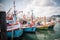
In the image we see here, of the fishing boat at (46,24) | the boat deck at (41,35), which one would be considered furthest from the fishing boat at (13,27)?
the fishing boat at (46,24)

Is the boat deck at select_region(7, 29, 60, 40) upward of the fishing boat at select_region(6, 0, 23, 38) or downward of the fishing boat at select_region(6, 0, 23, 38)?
downward

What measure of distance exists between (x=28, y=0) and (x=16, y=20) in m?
0.34

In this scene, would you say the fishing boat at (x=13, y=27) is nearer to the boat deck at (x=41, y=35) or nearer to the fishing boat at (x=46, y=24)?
the boat deck at (x=41, y=35)

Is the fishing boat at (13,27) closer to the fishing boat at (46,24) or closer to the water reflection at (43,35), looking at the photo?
the water reflection at (43,35)

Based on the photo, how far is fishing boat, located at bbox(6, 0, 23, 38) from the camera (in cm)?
194

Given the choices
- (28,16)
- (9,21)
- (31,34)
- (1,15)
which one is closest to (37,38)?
(31,34)

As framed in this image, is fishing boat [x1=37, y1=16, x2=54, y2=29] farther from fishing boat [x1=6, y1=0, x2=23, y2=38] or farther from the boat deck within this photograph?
fishing boat [x1=6, y1=0, x2=23, y2=38]

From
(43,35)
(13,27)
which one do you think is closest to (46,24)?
(43,35)

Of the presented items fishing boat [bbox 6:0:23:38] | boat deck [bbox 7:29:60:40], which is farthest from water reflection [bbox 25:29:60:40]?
fishing boat [bbox 6:0:23:38]

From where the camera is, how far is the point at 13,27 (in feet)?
6.38

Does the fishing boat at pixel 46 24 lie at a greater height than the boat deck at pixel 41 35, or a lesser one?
greater

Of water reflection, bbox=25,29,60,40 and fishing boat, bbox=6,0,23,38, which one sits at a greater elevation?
fishing boat, bbox=6,0,23,38

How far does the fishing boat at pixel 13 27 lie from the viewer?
194 centimetres

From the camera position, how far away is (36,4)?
1977 mm
